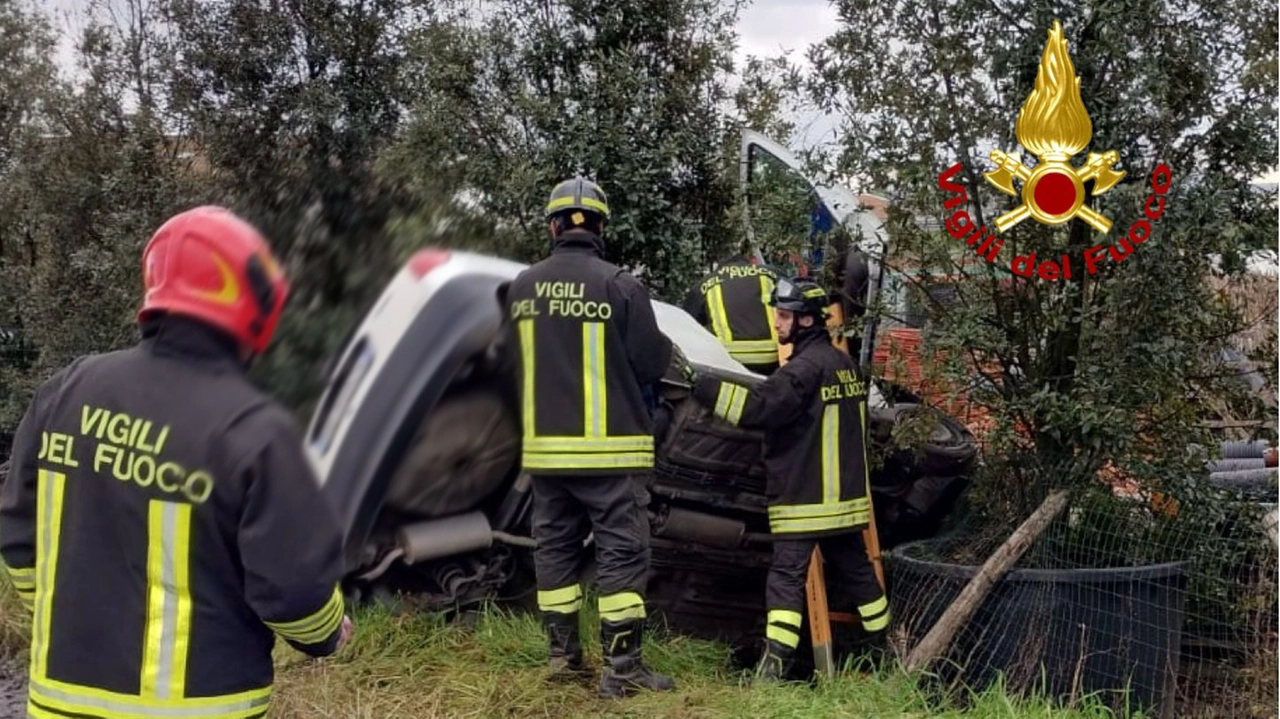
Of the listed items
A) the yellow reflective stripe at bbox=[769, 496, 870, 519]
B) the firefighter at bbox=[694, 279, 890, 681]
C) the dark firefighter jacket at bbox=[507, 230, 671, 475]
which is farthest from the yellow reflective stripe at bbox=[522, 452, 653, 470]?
the yellow reflective stripe at bbox=[769, 496, 870, 519]

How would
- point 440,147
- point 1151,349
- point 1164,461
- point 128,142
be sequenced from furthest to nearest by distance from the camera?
point 1164,461, point 1151,349, point 128,142, point 440,147

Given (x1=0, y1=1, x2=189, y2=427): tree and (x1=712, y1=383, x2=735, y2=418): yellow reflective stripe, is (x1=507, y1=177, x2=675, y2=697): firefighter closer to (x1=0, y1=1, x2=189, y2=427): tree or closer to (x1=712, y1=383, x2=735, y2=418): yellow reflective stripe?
(x1=712, y1=383, x2=735, y2=418): yellow reflective stripe

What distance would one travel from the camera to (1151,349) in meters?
3.62

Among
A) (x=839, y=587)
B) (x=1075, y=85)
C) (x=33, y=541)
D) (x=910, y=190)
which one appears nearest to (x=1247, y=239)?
(x=1075, y=85)

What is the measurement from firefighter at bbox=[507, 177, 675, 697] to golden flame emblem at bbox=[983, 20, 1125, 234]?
129 centimetres

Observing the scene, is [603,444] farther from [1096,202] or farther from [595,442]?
[1096,202]

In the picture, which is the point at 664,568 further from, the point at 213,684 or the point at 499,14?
the point at 213,684

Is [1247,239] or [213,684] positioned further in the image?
[1247,239]

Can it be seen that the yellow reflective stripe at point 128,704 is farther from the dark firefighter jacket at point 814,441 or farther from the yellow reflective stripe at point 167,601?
the dark firefighter jacket at point 814,441

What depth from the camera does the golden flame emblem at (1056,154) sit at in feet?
11.9

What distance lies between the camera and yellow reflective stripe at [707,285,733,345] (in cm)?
511

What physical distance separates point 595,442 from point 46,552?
170 centimetres

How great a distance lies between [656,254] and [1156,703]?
2.52 m

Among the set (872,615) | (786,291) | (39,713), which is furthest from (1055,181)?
(39,713)
